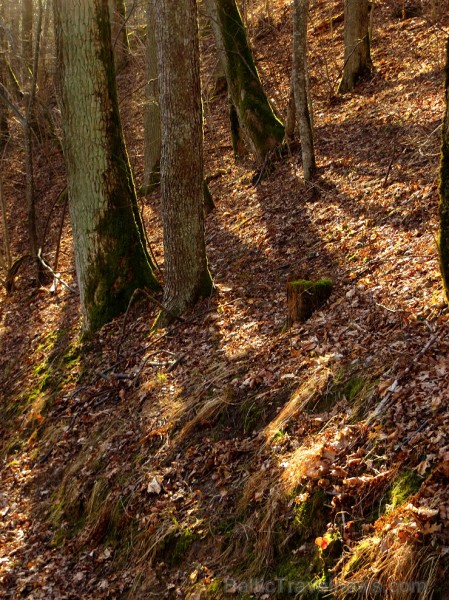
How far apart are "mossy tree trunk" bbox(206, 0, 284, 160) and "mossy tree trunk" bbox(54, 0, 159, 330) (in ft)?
15.4

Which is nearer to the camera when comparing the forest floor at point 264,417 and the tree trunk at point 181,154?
the forest floor at point 264,417

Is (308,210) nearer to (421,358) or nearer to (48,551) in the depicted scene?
(421,358)

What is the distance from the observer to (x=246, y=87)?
1360 centimetres

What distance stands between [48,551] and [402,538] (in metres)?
3.97

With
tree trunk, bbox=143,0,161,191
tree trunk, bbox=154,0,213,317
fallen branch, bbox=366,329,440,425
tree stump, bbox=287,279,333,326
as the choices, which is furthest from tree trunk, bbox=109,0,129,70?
fallen branch, bbox=366,329,440,425

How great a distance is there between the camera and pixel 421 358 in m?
5.42

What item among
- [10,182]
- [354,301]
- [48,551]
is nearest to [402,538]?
[354,301]

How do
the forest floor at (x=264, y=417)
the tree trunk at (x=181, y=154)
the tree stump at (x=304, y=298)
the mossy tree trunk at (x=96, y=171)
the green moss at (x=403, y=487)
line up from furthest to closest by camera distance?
the mossy tree trunk at (x=96, y=171), the tree trunk at (x=181, y=154), the tree stump at (x=304, y=298), the forest floor at (x=264, y=417), the green moss at (x=403, y=487)

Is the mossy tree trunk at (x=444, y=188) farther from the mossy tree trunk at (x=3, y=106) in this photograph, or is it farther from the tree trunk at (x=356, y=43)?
the mossy tree trunk at (x=3, y=106)

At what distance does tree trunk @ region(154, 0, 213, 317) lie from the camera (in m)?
8.02

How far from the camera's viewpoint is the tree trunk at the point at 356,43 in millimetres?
15266

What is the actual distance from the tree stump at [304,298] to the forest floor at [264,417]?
19cm

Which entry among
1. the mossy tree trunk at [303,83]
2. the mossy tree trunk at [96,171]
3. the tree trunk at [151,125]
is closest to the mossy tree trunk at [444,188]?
the mossy tree trunk at [96,171]

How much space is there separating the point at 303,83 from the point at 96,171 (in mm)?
4142
